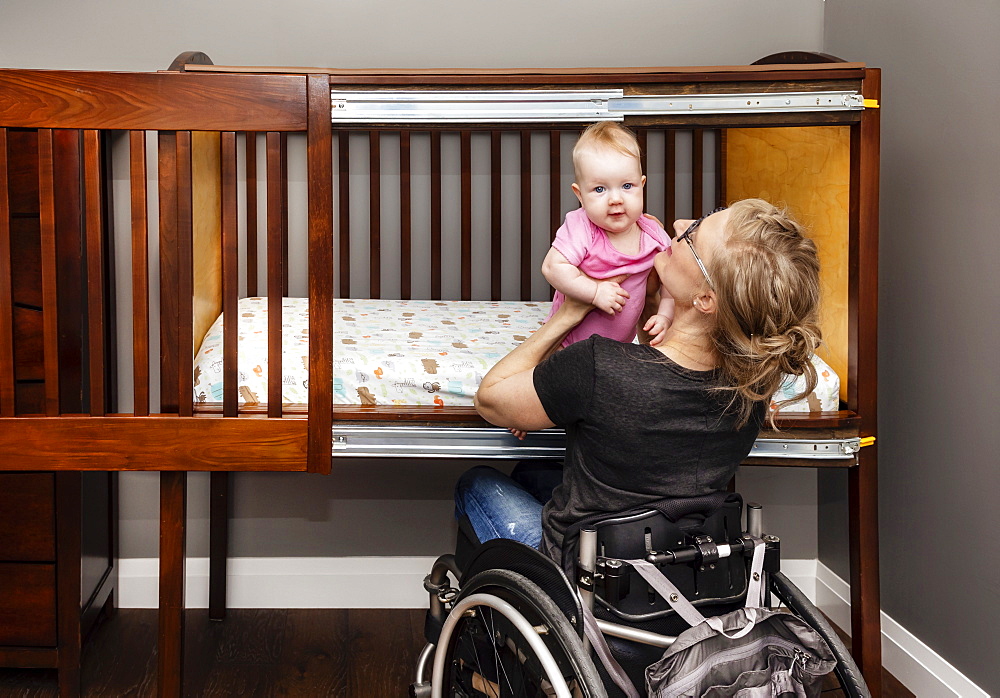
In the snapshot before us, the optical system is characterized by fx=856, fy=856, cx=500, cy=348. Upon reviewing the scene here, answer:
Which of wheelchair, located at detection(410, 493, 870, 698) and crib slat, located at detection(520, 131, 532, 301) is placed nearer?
wheelchair, located at detection(410, 493, 870, 698)

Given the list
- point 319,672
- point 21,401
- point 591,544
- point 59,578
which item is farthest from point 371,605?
point 591,544

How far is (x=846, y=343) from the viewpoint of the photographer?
1.63 m

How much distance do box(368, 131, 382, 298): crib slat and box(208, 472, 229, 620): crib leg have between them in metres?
0.61

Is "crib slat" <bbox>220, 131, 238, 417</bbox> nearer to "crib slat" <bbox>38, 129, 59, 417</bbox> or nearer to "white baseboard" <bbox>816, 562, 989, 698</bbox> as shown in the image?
"crib slat" <bbox>38, 129, 59, 417</bbox>

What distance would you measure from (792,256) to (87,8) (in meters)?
1.85

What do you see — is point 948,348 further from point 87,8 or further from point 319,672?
point 87,8

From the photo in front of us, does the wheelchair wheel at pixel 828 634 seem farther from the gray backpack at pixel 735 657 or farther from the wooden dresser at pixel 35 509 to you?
the wooden dresser at pixel 35 509

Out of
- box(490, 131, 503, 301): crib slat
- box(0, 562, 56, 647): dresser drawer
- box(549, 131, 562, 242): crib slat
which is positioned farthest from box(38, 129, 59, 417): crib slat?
box(549, 131, 562, 242): crib slat

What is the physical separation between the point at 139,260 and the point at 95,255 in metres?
0.08

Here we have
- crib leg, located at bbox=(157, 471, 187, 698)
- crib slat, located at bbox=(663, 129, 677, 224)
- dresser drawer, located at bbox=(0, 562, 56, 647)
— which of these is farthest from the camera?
crib slat, located at bbox=(663, 129, 677, 224)

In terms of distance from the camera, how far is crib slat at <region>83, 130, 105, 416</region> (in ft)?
4.30

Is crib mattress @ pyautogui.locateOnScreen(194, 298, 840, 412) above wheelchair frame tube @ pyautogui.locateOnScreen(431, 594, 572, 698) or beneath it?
above

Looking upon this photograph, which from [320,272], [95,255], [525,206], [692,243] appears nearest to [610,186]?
[692,243]

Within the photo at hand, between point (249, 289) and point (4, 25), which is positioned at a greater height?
point (4, 25)
